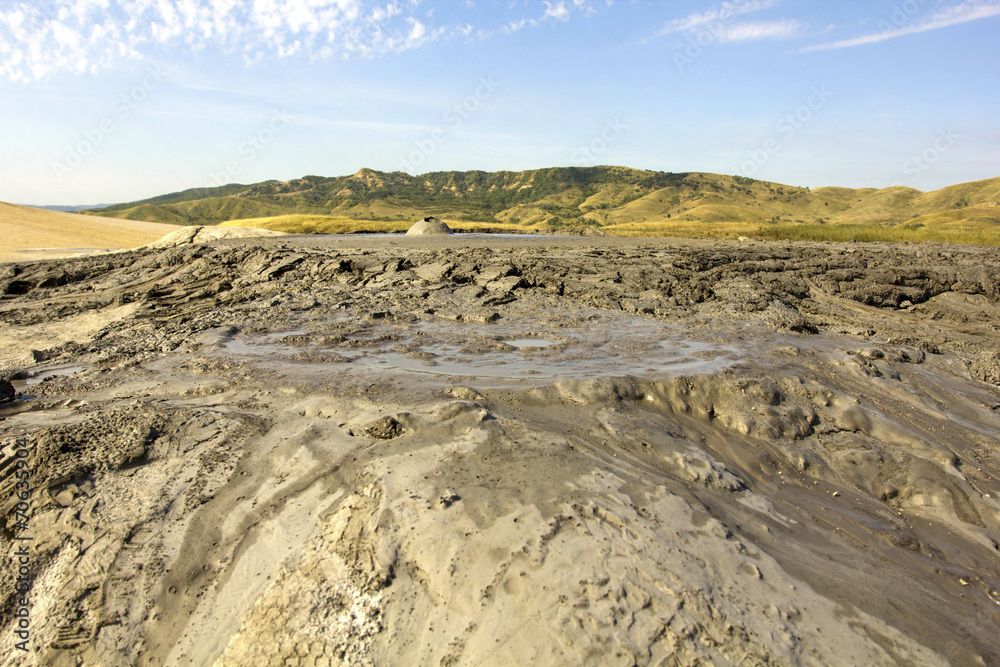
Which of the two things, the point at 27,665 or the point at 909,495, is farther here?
the point at 909,495

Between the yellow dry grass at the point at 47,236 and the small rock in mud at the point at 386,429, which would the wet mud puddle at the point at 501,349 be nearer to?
the small rock in mud at the point at 386,429

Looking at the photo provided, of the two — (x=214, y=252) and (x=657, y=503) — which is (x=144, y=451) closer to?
(x=657, y=503)

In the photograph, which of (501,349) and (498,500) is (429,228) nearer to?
(501,349)

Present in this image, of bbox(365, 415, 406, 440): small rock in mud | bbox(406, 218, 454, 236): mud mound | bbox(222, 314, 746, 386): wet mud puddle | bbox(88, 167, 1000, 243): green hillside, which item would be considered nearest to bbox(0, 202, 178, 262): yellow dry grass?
bbox(88, 167, 1000, 243): green hillside

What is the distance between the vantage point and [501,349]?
569 centimetres

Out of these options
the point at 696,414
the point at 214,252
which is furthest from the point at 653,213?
the point at 696,414

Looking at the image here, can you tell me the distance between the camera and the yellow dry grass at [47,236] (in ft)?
49.7

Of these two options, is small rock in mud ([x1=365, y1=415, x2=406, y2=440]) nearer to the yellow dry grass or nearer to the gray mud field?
the gray mud field

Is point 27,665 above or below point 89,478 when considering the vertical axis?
below

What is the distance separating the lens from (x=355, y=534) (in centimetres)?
251

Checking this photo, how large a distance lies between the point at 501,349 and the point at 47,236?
68.2 ft

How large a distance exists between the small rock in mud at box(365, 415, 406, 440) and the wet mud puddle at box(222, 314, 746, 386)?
3.97ft

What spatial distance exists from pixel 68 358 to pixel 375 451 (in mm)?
4505

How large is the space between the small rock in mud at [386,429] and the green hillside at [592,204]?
18896 mm
